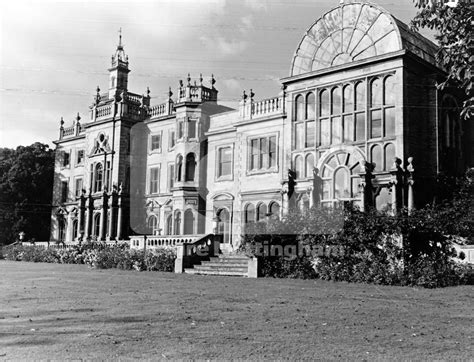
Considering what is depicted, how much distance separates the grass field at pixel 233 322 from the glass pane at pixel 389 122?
38.4ft

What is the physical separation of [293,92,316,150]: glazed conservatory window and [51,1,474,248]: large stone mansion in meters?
0.07

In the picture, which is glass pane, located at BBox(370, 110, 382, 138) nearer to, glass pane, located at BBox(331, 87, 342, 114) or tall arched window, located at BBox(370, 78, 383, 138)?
tall arched window, located at BBox(370, 78, 383, 138)

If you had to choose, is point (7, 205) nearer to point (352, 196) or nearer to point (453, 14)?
point (352, 196)

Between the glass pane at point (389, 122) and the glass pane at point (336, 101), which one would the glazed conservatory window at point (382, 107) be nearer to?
the glass pane at point (389, 122)

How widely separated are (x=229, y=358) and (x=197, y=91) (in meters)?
33.3

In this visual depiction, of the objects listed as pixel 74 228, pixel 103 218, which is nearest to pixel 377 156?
pixel 103 218

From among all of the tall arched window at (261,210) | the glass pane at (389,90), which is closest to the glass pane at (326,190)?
the glass pane at (389,90)

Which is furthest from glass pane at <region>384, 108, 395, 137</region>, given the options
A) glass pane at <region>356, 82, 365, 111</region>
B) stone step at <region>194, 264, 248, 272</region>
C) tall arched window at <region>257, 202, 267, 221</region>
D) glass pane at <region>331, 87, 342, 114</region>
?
stone step at <region>194, 264, 248, 272</region>

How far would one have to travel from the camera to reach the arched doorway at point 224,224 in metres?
36.5

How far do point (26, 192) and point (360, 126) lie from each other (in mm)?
35152

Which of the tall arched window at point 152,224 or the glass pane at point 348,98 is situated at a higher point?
the glass pane at point 348,98

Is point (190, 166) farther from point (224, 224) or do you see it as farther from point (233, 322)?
point (233, 322)

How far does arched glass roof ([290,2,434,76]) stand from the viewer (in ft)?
89.8

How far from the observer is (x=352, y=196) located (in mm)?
27828
